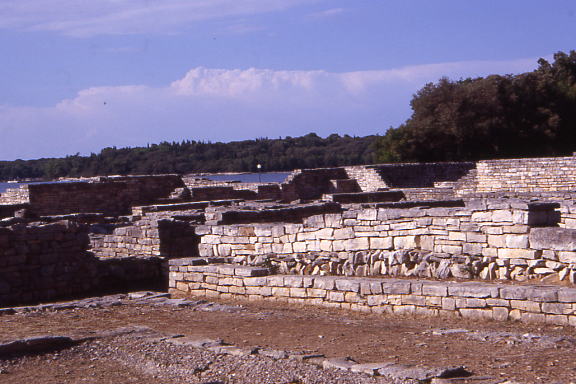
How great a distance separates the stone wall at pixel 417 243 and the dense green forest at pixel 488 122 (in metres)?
32.2

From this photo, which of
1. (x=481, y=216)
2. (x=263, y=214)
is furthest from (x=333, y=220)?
(x=263, y=214)

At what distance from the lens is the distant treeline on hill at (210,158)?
255ft

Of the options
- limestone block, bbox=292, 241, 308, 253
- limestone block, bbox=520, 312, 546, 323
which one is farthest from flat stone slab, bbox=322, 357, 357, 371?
limestone block, bbox=292, 241, 308, 253

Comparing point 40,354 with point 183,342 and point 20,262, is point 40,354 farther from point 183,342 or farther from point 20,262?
point 20,262

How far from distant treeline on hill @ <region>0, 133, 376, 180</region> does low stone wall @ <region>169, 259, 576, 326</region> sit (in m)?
58.4

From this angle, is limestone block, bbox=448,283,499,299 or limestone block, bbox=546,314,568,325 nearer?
limestone block, bbox=546,314,568,325

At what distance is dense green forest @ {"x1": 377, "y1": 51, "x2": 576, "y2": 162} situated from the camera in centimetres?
4425

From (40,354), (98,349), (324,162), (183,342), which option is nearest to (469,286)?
(183,342)

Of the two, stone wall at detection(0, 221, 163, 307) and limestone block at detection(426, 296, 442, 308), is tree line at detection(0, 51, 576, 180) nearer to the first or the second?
stone wall at detection(0, 221, 163, 307)

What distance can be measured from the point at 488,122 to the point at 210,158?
5135cm

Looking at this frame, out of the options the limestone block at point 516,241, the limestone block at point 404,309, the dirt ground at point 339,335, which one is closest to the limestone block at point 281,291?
the dirt ground at point 339,335

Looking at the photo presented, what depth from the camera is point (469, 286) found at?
9125 mm

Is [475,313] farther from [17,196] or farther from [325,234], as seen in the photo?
[17,196]

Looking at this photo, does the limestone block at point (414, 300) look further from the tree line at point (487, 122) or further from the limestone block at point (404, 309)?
the tree line at point (487, 122)
